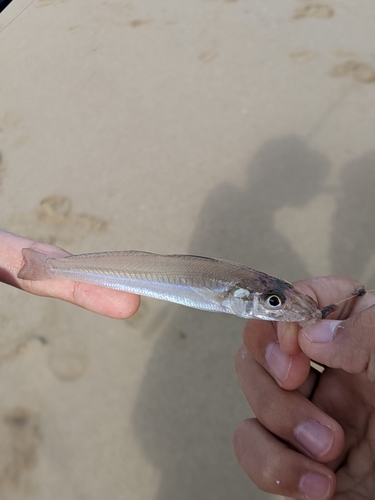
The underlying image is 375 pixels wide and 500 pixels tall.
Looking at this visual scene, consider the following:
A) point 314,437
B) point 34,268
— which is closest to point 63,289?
point 34,268

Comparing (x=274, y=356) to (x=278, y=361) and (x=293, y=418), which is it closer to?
(x=278, y=361)

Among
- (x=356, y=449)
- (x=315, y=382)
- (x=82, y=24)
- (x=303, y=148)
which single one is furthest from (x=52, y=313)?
(x=82, y=24)

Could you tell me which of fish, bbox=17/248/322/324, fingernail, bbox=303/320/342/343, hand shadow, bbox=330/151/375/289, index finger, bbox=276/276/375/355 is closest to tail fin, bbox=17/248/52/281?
fish, bbox=17/248/322/324

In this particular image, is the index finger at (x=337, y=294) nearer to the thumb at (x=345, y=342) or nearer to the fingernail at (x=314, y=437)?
the thumb at (x=345, y=342)

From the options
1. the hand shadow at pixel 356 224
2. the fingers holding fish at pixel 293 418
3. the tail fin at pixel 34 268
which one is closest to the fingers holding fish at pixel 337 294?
the fingers holding fish at pixel 293 418

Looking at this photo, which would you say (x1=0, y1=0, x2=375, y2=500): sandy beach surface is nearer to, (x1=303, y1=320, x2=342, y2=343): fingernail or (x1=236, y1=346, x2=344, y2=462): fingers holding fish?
(x1=236, y1=346, x2=344, y2=462): fingers holding fish

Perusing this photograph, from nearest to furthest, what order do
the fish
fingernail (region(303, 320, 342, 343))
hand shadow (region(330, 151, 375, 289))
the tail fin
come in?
fingernail (region(303, 320, 342, 343)) → the fish → the tail fin → hand shadow (region(330, 151, 375, 289))

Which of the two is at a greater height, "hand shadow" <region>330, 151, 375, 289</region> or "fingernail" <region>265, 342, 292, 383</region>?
"fingernail" <region>265, 342, 292, 383</region>
